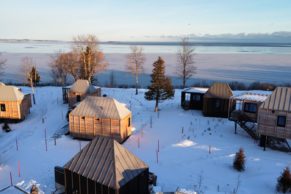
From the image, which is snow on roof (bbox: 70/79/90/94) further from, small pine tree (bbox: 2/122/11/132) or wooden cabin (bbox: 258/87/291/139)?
wooden cabin (bbox: 258/87/291/139)

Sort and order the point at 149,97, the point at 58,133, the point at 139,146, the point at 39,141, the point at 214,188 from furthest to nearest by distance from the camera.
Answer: the point at 149,97 → the point at 58,133 → the point at 39,141 → the point at 139,146 → the point at 214,188

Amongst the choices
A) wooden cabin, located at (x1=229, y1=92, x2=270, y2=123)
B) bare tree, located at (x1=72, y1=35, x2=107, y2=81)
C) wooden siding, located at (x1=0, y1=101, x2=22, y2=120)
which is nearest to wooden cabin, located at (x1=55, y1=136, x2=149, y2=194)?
wooden cabin, located at (x1=229, y1=92, x2=270, y2=123)

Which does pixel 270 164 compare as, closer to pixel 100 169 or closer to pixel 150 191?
pixel 150 191

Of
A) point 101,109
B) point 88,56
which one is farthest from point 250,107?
point 88,56

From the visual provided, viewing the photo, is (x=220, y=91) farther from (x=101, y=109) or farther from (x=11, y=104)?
(x=11, y=104)

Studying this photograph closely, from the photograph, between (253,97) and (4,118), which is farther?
(4,118)

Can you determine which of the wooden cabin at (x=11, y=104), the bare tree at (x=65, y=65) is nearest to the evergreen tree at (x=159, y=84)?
the wooden cabin at (x=11, y=104)

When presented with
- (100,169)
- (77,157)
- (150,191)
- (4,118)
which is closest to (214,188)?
(150,191)
